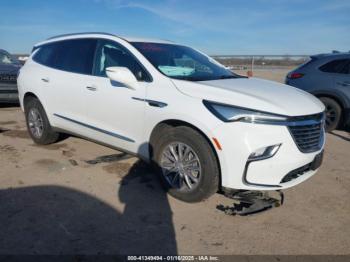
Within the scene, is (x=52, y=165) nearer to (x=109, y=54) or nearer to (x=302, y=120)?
(x=109, y=54)

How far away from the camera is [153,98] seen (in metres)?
3.67

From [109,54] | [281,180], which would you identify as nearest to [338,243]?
[281,180]

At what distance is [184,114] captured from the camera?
338cm

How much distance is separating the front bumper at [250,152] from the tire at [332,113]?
424 cm

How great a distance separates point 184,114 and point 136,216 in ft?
3.78

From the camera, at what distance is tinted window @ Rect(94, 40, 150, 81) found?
12.9 ft

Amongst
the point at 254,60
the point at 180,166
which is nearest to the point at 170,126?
the point at 180,166

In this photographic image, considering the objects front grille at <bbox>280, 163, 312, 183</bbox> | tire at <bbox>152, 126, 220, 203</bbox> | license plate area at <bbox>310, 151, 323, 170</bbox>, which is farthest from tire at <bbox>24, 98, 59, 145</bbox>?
license plate area at <bbox>310, 151, 323, 170</bbox>

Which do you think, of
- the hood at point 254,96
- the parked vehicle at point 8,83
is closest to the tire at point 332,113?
the hood at point 254,96

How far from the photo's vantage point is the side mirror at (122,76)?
3.65m

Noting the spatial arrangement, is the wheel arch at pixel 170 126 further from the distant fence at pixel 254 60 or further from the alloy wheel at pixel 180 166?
the distant fence at pixel 254 60

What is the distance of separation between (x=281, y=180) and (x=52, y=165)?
314 centimetres

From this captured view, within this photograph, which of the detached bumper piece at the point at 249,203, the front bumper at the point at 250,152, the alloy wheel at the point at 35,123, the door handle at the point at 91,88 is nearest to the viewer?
the front bumper at the point at 250,152

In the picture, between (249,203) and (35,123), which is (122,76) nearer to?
(249,203)
